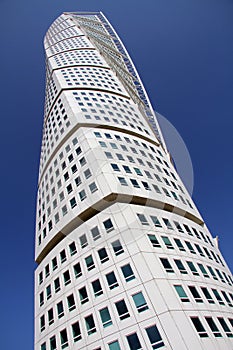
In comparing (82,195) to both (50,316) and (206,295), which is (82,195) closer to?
(50,316)

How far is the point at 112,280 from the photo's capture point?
2077cm

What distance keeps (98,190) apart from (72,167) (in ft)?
24.4

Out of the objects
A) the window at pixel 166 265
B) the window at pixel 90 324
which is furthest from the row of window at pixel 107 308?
the window at pixel 166 265

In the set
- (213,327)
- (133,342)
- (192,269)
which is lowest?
(213,327)

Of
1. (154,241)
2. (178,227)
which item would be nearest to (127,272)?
(154,241)

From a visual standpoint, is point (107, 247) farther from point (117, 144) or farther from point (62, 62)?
point (62, 62)

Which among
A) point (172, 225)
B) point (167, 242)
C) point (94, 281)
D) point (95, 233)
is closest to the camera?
point (94, 281)

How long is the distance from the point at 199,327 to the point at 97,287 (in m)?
8.15

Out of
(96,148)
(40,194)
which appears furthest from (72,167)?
(40,194)

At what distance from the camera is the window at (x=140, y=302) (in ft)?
59.8

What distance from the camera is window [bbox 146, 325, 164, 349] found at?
53.6ft

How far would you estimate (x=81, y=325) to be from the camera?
2023cm

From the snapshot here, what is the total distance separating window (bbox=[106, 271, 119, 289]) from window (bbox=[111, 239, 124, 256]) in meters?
1.71

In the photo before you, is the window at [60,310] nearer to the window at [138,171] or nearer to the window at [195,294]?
the window at [195,294]
